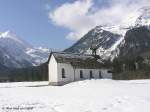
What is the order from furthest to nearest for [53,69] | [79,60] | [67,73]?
[79,60], [53,69], [67,73]

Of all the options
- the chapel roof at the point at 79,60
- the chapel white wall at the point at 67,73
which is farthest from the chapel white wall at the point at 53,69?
the chapel roof at the point at 79,60

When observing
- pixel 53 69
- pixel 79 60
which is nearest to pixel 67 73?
pixel 53 69

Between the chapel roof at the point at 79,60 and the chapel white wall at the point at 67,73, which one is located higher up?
the chapel roof at the point at 79,60

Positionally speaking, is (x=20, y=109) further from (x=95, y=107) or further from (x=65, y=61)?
(x=65, y=61)

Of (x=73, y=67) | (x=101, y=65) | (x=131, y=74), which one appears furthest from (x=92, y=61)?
(x=131, y=74)

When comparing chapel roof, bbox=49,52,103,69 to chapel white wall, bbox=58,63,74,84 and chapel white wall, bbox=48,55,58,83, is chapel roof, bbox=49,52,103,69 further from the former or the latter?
chapel white wall, bbox=48,55,58,83

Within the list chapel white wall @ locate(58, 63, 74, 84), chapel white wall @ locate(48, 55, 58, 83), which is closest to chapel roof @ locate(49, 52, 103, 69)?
chapel white wall @ locate(58, 63, 74, 84)

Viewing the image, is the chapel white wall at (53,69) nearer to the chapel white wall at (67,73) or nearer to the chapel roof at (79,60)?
the chapel white wall at (67,73)

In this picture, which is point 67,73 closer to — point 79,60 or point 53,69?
point 53,69

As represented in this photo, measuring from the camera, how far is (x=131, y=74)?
75.9 meters

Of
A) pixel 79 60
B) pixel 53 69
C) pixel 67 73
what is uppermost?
pixel 79 60

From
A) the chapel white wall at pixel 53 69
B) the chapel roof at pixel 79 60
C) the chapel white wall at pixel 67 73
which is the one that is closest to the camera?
the chapel white wall at pixel 67 73

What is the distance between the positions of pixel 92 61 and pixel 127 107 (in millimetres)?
46122

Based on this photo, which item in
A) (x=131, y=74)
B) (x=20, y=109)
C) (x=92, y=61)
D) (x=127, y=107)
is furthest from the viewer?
(x=131, y=74)
